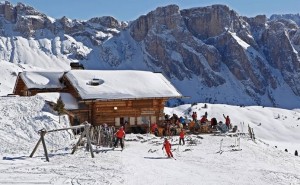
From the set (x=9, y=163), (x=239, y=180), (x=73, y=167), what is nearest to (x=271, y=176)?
(x=239, y=180)

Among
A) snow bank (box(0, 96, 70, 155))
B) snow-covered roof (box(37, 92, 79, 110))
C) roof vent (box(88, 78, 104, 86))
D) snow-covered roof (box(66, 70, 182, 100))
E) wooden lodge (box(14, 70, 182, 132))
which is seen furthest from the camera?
roof vent (box(88, 78, 104, 86))

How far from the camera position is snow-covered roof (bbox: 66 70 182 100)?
1409 inches

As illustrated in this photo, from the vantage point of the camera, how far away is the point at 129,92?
36.9 metres

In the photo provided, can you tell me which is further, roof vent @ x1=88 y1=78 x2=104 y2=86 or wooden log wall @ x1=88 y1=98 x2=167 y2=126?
roof vent @ x1=88 y1=78 x2=104 y2=86

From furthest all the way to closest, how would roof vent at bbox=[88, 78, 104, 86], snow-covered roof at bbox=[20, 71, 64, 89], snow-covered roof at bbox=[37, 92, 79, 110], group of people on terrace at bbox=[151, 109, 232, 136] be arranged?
1. snow-covered roof at bbox=[20, 71, 64, 89]
2. roof vent at bbox=[88, 78, 104, 86]
3. group of people on terrace at bbox=[151, 109, 232, 136]
4. snow-covered roof at bbox=[37, 92, 79, 110]

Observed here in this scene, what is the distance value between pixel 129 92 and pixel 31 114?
442 inches

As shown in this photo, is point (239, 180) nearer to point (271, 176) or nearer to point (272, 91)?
point (271, 176)

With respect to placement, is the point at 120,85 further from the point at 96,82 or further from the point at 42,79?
the point at 42,79

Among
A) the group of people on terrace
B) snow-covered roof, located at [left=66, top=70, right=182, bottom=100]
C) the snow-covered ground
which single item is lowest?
the snow-covered ground

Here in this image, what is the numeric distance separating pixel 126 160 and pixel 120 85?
53.3ft

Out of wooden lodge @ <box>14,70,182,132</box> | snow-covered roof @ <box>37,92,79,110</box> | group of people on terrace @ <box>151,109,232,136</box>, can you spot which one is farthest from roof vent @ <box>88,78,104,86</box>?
group of people on terrace @ <box>151,109,232,136</box>

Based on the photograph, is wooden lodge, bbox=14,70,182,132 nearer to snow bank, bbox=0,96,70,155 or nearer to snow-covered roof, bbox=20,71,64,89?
snow-covered roof, bbox=20,71,64,89

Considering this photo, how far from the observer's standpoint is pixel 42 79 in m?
38.2

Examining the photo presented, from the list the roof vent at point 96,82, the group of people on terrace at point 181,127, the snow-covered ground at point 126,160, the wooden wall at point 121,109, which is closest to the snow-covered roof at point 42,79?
the roof vent at point 96,82
